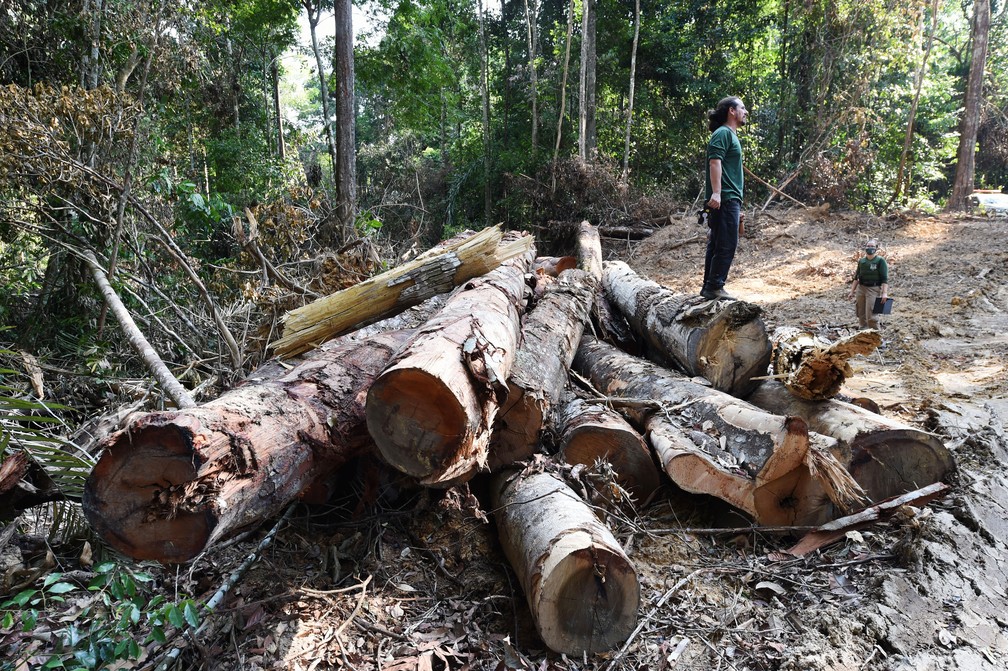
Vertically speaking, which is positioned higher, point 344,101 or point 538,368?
point 344,101

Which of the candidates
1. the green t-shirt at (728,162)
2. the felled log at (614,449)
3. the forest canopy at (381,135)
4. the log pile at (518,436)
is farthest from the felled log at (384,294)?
the green t-shirt at (728,162)

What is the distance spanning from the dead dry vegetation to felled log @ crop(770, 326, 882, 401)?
2.58 ft

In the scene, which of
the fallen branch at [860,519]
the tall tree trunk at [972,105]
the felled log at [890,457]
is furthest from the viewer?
the tall tree trunk at [972,105]

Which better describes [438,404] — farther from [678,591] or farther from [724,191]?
[724,191]

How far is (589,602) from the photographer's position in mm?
2244

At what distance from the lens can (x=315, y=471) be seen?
2568 mm

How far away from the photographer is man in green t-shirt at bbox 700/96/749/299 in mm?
4992

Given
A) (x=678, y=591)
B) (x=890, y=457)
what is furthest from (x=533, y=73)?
(x=678, y=591)

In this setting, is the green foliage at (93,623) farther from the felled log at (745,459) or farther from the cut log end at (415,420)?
the felled log at (745,459)

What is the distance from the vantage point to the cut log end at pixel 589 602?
220 cm

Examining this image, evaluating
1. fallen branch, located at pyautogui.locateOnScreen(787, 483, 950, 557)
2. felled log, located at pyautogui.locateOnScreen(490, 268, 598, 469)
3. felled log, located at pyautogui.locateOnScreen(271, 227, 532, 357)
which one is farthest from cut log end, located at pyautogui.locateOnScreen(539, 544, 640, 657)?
felled log, located at pyautogui.locateOnScreen(271, 227, 532, 357)

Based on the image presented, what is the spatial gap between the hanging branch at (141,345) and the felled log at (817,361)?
3565mm

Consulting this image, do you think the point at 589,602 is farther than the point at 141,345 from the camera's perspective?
No

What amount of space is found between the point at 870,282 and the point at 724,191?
2833mm
